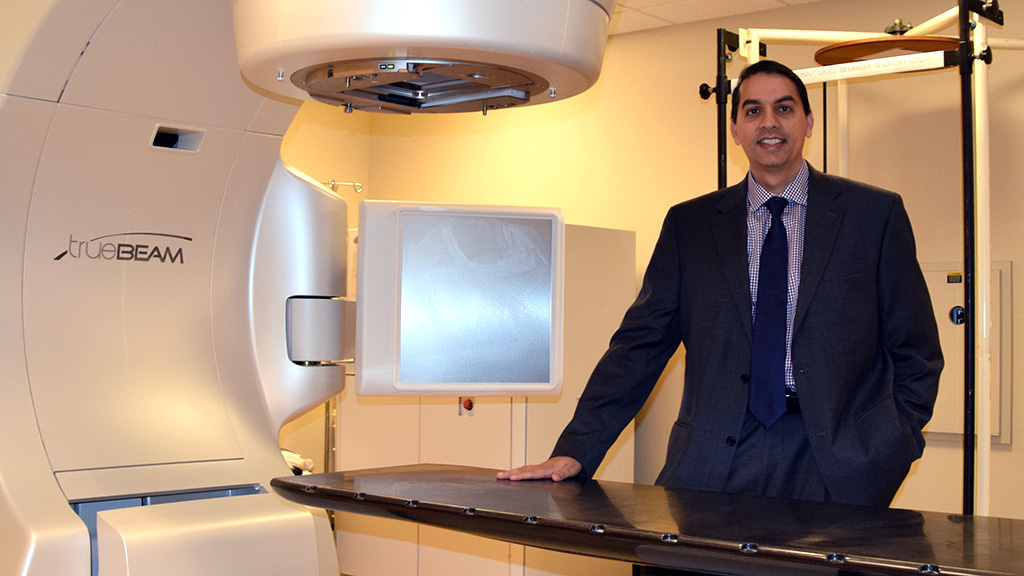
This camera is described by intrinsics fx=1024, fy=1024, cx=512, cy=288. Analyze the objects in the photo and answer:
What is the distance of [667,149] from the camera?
16.2 feet

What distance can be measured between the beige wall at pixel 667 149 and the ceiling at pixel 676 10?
56 mm

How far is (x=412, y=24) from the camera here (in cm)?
118

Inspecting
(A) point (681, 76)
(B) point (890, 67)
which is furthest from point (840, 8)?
(B) point (890, 67)

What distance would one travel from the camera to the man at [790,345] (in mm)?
1731

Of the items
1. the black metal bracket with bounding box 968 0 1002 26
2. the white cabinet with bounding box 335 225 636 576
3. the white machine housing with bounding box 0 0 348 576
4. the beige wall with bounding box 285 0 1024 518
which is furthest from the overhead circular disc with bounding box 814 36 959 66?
the white machine housing with bounding box 0 0 348 576

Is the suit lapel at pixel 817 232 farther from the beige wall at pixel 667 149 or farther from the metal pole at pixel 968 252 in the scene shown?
the beige wall at pixel 667 149

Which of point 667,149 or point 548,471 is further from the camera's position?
point 667,149

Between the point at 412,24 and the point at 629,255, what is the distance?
357 cm

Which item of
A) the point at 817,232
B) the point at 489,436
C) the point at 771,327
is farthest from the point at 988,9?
the point at 489,436

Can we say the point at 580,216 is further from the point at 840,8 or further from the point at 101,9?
the point at 101,9

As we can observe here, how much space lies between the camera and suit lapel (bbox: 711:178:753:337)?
1839mm

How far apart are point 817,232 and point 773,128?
209 millimetres

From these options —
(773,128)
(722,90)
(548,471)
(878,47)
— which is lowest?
(548,471)

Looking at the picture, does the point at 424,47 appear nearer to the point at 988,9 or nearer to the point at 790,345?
the point at 790,345
